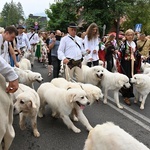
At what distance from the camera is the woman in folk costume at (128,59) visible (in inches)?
252

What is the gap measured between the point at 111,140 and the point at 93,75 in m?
4.19

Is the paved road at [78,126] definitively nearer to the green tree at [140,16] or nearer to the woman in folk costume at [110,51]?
the woman in folk costume at [110,51]

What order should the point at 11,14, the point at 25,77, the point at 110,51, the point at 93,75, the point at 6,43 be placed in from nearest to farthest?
the point at 6,43 < the point at 93,75 < the point at 25,77 < the point at 110,51 < the point at 11,14

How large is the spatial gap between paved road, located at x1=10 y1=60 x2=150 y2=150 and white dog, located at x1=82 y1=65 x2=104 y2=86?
0.66m

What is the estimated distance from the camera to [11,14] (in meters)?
104

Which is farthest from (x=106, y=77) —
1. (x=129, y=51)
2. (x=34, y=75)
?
(x=34, y=75)

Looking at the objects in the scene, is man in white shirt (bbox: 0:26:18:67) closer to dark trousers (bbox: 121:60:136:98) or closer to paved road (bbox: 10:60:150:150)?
paved road (bbox: 10:60:150:150)

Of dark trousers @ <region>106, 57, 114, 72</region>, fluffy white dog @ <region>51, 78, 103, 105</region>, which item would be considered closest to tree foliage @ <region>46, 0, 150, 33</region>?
dark trousers @ <region>106, 57, 114, 72</region>

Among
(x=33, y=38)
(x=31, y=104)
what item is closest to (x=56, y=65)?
(x=31, y=104)

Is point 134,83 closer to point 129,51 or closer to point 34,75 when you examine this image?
point 129,51

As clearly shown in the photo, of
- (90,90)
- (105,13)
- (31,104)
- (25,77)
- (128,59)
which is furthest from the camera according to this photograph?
(105,13)

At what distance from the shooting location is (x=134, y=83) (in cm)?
638

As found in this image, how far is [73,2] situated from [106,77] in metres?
27.1

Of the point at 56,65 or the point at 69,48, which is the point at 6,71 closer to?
the point at 69,48
